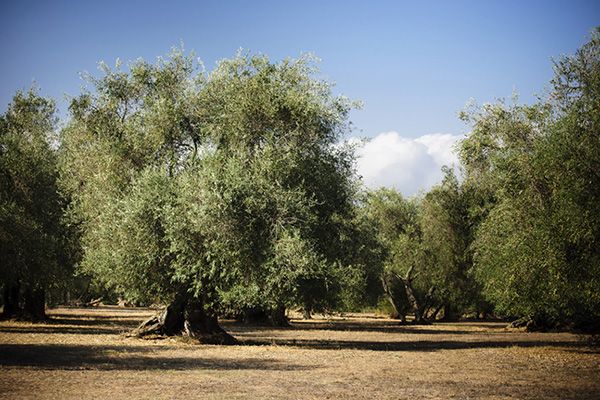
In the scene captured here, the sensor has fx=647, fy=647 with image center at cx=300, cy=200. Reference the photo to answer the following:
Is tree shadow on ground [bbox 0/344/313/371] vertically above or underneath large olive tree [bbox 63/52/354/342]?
underneath

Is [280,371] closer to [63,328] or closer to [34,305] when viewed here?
[63,328]

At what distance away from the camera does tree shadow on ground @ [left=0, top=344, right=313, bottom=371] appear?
22.0 meters

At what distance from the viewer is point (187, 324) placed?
34938 mm

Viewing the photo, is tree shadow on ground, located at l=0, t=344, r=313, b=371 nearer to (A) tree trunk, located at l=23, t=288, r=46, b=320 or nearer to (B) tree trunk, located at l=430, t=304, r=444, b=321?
(A) tree trunk, located at l=23, t=288, r=46, b=320

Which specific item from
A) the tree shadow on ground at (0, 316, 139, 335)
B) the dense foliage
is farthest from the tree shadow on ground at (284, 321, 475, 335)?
the dense foliage

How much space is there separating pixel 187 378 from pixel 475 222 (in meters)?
43.0

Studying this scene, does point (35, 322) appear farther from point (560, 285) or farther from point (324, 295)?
point (560, 285)

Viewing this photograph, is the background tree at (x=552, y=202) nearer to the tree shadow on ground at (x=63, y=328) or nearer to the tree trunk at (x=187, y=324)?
the tree trunk at (x=187, y=324)

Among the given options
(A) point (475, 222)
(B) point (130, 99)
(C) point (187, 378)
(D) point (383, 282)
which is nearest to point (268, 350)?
(C) point (187, 378)

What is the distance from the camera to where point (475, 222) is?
5788cm

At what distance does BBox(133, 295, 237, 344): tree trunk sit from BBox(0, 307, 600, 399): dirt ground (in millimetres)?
1419

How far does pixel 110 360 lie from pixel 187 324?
1090 centimetres

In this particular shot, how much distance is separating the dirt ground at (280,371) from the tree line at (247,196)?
9.41ft

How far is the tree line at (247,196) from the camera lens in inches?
1120
